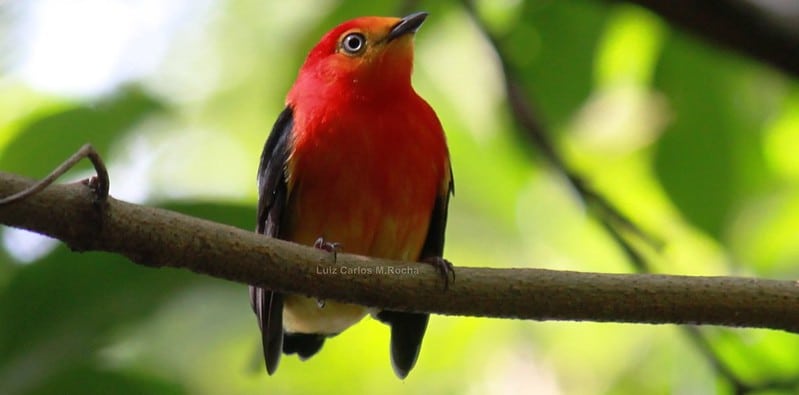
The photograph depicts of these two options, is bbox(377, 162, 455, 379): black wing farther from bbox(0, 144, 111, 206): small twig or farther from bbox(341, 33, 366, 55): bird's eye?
bbox(0, 144, 111, 206): small twig

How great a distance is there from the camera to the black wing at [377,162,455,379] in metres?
4.53

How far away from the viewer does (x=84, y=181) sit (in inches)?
104

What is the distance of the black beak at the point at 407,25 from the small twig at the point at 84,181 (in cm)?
213

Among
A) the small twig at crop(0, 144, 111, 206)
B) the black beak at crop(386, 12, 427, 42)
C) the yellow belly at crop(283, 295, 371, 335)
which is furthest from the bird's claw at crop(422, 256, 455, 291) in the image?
the black beak at crop(386, 12, 427, 42)

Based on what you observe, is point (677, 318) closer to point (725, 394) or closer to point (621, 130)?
point (725, 394)

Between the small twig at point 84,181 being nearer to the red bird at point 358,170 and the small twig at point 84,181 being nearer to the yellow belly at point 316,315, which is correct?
the red bird at point 358,170

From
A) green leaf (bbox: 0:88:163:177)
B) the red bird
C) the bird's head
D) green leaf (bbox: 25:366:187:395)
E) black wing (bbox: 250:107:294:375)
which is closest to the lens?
green leaf (bbox: 25:366:187:395)

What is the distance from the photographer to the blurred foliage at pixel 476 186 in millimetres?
3314

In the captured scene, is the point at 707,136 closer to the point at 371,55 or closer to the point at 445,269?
the point at 371,55

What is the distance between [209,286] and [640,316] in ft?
4.63

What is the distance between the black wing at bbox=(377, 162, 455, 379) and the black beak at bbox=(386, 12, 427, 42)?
64 centimetres

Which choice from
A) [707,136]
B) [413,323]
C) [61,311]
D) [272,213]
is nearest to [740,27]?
[707,136]

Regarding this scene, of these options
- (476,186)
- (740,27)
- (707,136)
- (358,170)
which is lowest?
(476,186)

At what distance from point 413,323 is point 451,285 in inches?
57.9
